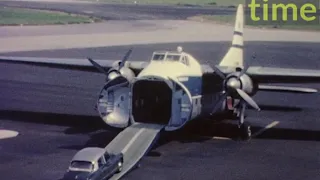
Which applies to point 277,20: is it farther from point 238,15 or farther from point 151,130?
point 151,130

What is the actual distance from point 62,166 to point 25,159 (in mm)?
2263

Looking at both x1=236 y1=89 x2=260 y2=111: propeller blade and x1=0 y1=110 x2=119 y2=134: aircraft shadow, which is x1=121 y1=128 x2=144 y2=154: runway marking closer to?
x1=0 y1=110 x2=119 y2=134: aircraft shadow

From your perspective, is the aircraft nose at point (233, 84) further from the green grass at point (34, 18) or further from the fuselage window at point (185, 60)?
the green grass at point (34, 18)

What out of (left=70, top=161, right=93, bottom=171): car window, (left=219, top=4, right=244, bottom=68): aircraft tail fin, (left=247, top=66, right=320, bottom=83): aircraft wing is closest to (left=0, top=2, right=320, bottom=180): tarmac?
(left=219, top=4, right=244, bottom=68): aircraft tail fin

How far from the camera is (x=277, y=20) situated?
13950 centimetres

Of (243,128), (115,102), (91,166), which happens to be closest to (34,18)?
(115,102)

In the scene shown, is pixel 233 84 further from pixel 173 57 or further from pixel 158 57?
pixel 158 57

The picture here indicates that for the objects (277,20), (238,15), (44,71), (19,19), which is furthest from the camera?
(277,20)

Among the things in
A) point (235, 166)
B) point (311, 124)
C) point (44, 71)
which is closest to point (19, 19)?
point (44, 71)

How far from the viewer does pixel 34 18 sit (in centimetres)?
11781

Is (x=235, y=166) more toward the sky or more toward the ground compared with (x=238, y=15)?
more toward the ground

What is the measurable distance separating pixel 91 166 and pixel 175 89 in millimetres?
8346

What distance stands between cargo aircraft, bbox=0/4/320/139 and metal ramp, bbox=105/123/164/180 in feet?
2.86

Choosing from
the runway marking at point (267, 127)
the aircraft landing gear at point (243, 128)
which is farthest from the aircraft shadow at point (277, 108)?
the aircraft landing gear at point (243, 128)
